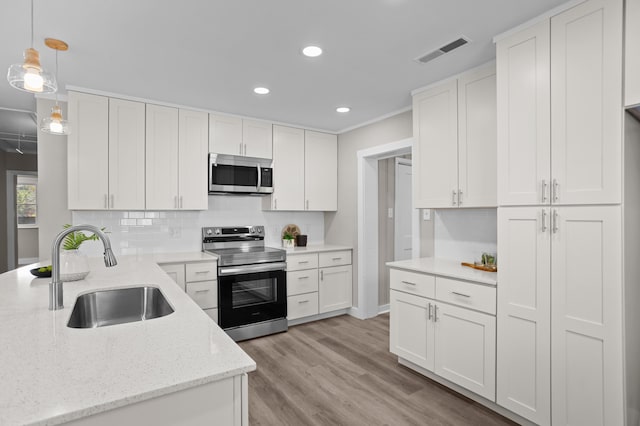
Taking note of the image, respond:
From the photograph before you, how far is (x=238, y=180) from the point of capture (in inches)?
151

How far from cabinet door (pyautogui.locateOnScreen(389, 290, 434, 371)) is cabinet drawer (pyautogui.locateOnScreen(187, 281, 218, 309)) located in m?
1.74

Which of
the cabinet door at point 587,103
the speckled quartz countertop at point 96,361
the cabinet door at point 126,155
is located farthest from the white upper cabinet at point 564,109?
the cabinet door at point 126,155

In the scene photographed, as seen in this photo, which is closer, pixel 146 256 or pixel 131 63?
pixel 131 63

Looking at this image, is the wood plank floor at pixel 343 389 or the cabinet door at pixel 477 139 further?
the cabinet door at pixel 477 139

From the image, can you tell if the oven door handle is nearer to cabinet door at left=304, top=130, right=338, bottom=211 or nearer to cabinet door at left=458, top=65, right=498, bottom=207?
cabinet door at left=304, top=130, right=338, bottom=211

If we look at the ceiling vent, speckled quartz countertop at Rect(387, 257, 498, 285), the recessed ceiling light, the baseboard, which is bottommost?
the baseboard

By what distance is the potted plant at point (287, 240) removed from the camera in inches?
170

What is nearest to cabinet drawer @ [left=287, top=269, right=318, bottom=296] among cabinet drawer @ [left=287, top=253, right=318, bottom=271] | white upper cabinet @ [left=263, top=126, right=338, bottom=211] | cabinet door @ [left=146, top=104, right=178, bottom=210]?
cabinet drawer @ [left=287, top=253, right=318, bottom=271]

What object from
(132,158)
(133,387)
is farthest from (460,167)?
(132,158)

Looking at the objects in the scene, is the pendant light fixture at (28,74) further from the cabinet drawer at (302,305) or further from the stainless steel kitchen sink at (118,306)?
the cabinet drawer at (302,305)

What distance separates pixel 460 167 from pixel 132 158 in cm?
Answer: 298

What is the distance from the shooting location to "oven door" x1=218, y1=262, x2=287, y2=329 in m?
3.41

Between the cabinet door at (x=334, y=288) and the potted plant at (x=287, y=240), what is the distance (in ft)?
1.74

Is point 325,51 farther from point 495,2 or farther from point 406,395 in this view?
point 406,395
